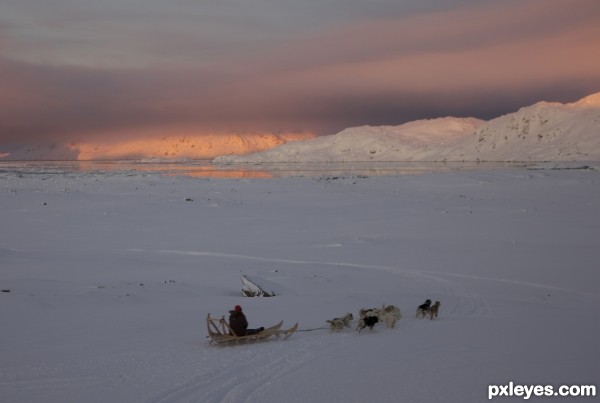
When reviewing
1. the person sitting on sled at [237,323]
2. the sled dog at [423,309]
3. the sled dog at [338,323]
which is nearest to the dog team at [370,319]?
the sled dog at [338,323]

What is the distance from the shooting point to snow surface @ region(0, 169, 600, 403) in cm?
792

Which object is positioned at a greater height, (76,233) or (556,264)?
(76,233)

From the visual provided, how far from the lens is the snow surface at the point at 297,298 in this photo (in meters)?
7.92

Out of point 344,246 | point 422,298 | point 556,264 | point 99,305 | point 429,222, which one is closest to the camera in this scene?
point 99,305

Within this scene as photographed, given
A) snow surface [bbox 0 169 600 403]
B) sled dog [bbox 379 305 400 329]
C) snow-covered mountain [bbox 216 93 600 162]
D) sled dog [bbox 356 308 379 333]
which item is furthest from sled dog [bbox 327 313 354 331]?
snow-covered mountain [bbox 216 93 600 162]

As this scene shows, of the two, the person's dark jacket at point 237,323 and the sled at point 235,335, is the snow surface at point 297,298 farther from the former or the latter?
the person's dark jacket at point 237,323

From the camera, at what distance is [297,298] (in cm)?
1438

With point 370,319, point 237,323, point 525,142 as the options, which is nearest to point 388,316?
point 370,319

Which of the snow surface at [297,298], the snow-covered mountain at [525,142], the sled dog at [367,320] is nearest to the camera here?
the snow surface at [297,298]

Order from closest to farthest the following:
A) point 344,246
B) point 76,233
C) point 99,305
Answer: point 99,305, point 344,246, point 76,233

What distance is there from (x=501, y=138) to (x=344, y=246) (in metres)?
148

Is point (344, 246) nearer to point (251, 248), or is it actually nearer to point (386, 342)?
point (251, 248)

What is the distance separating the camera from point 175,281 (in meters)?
15.9

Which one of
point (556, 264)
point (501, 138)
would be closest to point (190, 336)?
point (556, 264)
